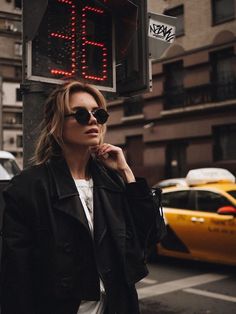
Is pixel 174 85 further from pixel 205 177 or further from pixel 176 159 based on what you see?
pixel 205 177

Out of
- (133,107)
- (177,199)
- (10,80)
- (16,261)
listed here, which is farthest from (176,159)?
(10,80)

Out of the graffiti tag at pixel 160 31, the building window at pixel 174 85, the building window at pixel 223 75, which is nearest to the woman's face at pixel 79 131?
the graffiti tag at pixel 160 31

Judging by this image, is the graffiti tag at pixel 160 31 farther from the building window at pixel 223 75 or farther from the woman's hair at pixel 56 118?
the building window at pixel 223 75

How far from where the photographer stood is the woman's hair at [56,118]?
7.36 ft

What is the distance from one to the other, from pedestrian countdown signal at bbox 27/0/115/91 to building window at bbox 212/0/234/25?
19.3 metres

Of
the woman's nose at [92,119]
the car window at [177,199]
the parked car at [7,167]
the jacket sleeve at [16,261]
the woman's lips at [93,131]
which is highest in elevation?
the woman's nose at [92,119]

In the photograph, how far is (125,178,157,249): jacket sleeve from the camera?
228 cm

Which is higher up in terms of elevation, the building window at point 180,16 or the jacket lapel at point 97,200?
the building window at point 180,16

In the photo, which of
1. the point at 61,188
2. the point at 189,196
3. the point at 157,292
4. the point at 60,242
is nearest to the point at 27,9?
the point at 61,188

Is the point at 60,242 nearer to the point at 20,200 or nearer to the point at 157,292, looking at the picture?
the point at 20,200

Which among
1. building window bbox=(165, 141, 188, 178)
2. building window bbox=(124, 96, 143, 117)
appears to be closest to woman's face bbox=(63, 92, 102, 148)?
building window bbox=(165, 141, 188, 178)

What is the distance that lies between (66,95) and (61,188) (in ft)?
1.54

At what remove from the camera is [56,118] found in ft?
7.36

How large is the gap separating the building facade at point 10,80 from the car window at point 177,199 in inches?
1346
